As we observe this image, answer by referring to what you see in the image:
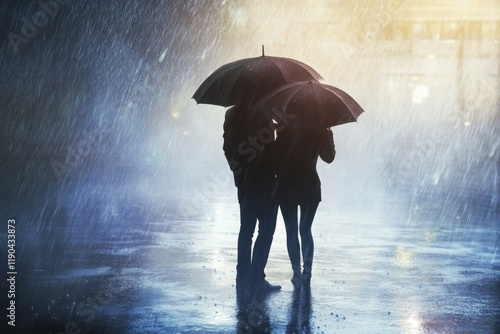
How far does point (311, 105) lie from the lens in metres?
7.09

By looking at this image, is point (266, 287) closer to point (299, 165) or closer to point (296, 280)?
point (296, 280)

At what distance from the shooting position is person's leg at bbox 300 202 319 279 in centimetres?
745

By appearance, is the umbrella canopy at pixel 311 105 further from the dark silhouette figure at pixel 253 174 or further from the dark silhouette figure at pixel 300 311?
the dark silhouette figure at pixel 300 311

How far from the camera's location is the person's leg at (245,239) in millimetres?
7332

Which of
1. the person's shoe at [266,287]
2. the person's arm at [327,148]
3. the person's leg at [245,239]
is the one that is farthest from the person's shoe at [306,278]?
the person's arm at [327,148]

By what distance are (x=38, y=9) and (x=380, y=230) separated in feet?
44.3

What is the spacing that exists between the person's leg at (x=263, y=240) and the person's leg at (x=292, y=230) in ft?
0.40

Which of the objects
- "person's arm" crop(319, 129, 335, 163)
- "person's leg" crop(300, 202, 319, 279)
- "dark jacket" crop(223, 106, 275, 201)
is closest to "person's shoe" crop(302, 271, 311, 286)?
"person's leg" crop(300, 202, 319, 279)

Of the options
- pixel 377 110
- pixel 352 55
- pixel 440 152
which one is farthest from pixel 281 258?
pixel 377 110

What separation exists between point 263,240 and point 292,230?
0.33m

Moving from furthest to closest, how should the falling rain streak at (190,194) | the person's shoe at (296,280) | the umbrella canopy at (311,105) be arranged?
the person's shoe at (296,280)
the umbrella canopy at (311,105)
the falling rain streak at (190,194)

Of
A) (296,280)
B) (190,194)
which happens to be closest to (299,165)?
(296,280)

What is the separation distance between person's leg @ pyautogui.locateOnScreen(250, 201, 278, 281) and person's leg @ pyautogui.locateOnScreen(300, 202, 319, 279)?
1.04 ft

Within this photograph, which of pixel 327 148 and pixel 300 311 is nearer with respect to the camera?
pixel 300 311
